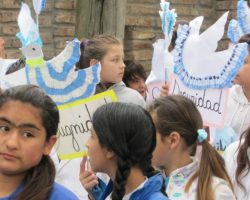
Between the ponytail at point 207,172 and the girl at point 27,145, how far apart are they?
2.36 feet

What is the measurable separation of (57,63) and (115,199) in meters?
0.98

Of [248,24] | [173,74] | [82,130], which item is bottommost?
[82,130]

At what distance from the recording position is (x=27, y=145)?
183cm

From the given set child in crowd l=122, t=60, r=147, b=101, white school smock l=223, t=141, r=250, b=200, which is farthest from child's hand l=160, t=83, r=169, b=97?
child in crowd l=122, t=60, r=147, b=101

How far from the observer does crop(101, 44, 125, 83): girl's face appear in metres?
3.34

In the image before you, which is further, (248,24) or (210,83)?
(248,24)

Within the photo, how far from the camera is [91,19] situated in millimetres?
4363

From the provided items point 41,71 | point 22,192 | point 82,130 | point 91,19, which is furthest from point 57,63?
point 91,19

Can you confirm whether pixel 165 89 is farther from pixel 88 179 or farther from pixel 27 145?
pixel 27 145

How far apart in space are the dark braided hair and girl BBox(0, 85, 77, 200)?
0.19 meters

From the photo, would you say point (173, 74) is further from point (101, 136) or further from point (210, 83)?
point (101, 136)

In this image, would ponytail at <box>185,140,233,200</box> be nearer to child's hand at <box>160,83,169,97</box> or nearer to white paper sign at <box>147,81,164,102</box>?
child's hand at <box>160,83,169,97</box>

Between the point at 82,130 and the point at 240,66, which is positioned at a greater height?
the point at 240,66

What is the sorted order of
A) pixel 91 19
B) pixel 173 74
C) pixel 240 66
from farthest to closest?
pixel 91 19
pixel 173 74
pixel 240 66
